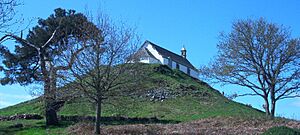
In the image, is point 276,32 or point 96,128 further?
point 276,32

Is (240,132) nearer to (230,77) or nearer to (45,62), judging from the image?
(230,77)

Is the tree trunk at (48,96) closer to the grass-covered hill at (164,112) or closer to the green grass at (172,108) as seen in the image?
the grass-covered hill at (164,112)

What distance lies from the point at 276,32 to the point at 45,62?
14.2 meters

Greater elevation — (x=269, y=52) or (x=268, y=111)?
(x=269, y=52)

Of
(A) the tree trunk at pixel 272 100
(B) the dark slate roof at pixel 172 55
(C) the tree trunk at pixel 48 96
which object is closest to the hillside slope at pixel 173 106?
(A) the tree trunk at pixel 272 100

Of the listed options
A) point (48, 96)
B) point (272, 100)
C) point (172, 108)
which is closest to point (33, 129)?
point (48, 96)

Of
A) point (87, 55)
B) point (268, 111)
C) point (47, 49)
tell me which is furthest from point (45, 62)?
point (268, 111)

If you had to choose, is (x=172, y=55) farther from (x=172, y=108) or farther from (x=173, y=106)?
(x=172, y=108)

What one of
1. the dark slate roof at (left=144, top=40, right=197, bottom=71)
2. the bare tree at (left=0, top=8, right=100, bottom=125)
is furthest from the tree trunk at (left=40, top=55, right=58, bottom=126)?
the dark slate roof at (left=144, top=40, right=197, bottom=71)

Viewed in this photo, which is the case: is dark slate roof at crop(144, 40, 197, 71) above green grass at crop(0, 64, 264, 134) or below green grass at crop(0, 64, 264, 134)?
above

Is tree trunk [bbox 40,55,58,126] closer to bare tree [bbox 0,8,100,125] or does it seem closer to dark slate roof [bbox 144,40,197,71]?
bare tree [bbox 0,8,100,125]

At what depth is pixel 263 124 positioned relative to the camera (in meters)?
22.8

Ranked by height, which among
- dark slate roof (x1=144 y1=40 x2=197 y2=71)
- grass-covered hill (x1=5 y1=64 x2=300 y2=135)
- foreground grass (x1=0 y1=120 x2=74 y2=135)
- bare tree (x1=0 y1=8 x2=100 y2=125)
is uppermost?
dark slate roof (x1=144 y1=40 x2=197 y2=71)

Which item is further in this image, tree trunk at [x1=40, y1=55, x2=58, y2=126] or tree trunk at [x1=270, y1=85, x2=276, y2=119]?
tree trunk at [x1=270, y1=85, x2=276, y2=119]
